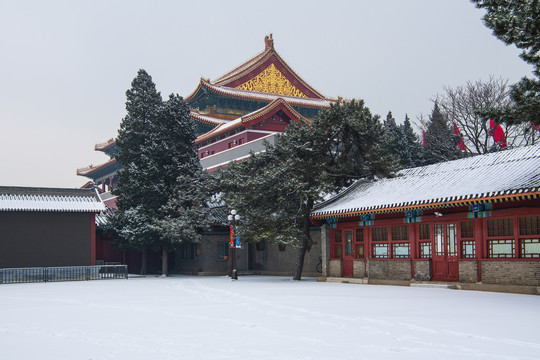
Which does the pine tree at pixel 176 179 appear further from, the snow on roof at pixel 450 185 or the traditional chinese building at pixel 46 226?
the snow on roof at pixel 450 185

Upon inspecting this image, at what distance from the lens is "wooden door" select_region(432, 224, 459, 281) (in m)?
19.8

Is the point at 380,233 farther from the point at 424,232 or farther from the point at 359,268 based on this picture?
the point at 424,232

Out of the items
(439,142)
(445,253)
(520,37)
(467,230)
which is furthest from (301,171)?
(439,142)

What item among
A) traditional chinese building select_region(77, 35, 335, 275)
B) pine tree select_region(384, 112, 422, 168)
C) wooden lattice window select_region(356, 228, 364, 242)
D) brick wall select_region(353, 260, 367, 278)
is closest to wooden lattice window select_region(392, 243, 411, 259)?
brick wall select_region(353, 260, 367, 278)

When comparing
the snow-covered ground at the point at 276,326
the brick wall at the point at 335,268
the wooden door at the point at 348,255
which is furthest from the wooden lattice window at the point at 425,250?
the brick wall at the point at 335,268

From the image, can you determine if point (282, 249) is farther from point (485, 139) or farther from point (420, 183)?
point (485, 139)

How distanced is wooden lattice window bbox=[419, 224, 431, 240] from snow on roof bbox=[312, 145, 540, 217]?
120 cm

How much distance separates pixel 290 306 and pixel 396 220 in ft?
28.3

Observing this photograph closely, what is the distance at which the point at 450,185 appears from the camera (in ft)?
64.9

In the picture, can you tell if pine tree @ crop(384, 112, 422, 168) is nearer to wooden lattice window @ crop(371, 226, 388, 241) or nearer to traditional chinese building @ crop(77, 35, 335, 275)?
traditional chinese building @ crop(77, 35, 335, 275)

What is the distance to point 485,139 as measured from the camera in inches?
1419

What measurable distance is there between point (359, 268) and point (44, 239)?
1478 cm

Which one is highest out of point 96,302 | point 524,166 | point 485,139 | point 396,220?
point 485,139

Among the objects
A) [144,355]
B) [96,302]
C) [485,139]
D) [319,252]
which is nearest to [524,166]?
[319,252]
